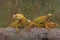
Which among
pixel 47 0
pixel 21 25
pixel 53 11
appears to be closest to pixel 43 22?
pixel 21 25

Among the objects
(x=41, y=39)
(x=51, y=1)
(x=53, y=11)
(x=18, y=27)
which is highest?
(x=51, y=1)

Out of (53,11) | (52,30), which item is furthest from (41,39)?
(53,11)

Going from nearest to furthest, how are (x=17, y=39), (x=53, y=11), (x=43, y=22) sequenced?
(x=17, y=39) → (x=43, y=22) → (x=53, y=11)

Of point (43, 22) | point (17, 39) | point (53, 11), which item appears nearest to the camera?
point (17, 39)

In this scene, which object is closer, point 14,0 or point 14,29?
point 14,29

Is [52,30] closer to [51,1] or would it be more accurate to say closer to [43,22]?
[43,22]

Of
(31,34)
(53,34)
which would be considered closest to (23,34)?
(31,34)

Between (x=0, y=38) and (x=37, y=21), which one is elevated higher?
(x=37, y=21)

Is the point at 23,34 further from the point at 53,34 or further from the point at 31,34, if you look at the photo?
the point at 53,34

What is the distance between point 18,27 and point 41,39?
17 centimetres

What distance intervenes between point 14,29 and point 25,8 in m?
1.75

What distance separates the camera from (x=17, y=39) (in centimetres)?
130

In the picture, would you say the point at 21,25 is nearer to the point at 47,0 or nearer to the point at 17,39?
the point at 17,39

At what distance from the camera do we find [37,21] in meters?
1.42
